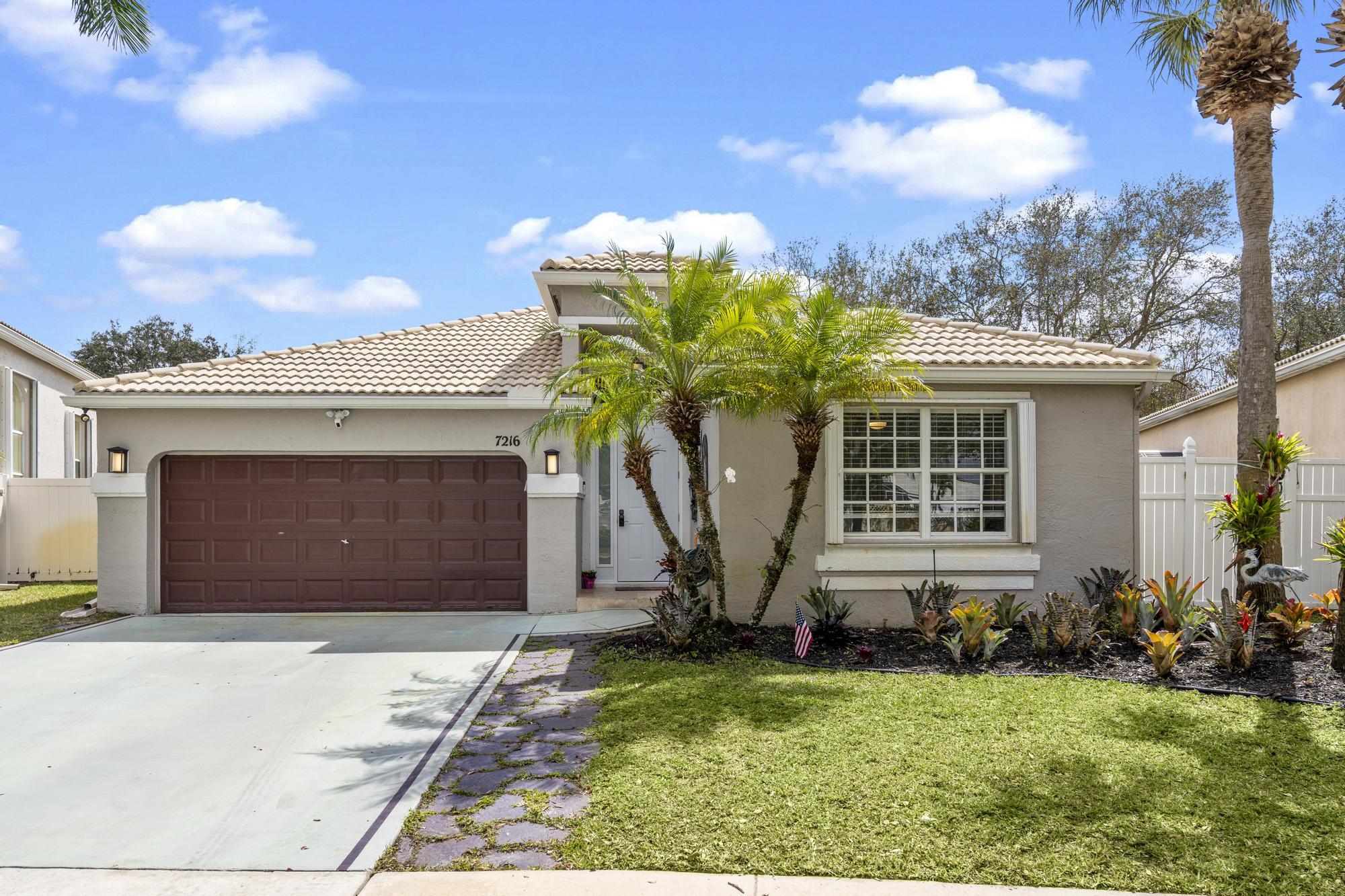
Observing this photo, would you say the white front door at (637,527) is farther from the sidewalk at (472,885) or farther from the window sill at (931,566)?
the sidewalk at (472,885)

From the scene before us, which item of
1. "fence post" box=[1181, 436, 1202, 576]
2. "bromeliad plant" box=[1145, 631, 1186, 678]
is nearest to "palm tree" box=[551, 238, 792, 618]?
"bromeliad plant" box=[1145, 631, 1186, 678]

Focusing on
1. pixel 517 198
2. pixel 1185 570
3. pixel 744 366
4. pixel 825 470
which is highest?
pixel 517 198

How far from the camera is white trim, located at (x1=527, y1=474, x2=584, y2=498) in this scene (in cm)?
1175

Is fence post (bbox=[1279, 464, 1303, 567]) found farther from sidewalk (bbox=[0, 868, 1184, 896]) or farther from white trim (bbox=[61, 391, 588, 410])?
sidewalk (bbox=[0, 868, 1184, 896])

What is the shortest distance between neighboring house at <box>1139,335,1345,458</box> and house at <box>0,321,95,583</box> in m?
20.3

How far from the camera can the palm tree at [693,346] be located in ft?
28.4

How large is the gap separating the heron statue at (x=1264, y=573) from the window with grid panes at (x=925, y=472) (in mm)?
2441

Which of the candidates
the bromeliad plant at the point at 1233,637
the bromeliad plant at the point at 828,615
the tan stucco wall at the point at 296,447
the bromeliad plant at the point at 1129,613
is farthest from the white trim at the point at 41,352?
the bromeliad plant at the point at 1233,637

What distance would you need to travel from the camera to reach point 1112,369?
33.0ft

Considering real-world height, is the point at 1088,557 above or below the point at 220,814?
above

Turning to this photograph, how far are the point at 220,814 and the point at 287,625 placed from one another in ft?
22.0

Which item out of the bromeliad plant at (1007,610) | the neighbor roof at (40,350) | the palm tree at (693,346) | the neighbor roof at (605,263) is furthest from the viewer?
the neighbor roof at (40,350)

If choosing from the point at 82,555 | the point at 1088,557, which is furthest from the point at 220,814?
the point at 82,555

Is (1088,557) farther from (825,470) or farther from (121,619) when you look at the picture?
(121,619)
